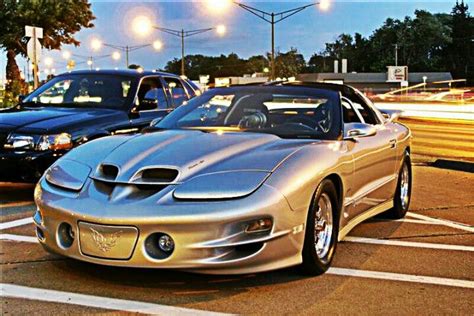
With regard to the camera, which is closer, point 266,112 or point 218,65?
point 266,112

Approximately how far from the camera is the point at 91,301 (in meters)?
4.10

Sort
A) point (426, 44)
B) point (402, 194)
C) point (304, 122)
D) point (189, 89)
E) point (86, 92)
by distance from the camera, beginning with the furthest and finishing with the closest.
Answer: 1. point (426, 44)
2. point (189, 89)
3. point (86, 92)
4. point (402, 194)
5. point (304, 122)

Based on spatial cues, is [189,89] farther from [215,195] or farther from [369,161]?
[215,195]

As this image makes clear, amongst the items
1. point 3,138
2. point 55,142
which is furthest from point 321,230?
point 3,138

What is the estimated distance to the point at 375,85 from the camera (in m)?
94.0

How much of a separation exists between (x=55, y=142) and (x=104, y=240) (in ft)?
11.3

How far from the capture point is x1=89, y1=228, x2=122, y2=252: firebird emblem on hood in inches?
160

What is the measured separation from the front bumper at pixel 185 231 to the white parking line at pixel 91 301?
0.78 feet

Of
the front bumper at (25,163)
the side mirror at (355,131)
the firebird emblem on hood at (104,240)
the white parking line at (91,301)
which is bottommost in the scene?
the white parking line at (91,301)

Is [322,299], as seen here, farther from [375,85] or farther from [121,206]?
[375,85]

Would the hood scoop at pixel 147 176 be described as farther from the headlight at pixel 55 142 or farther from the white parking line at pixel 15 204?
the white parking line at pixel 15 204

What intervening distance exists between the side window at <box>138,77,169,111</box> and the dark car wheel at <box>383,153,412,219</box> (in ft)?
11.1

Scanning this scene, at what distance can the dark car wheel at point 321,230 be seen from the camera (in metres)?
4.53

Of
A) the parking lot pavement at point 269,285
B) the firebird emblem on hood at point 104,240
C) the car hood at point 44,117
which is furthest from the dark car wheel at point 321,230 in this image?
the car hood at point 44,117
